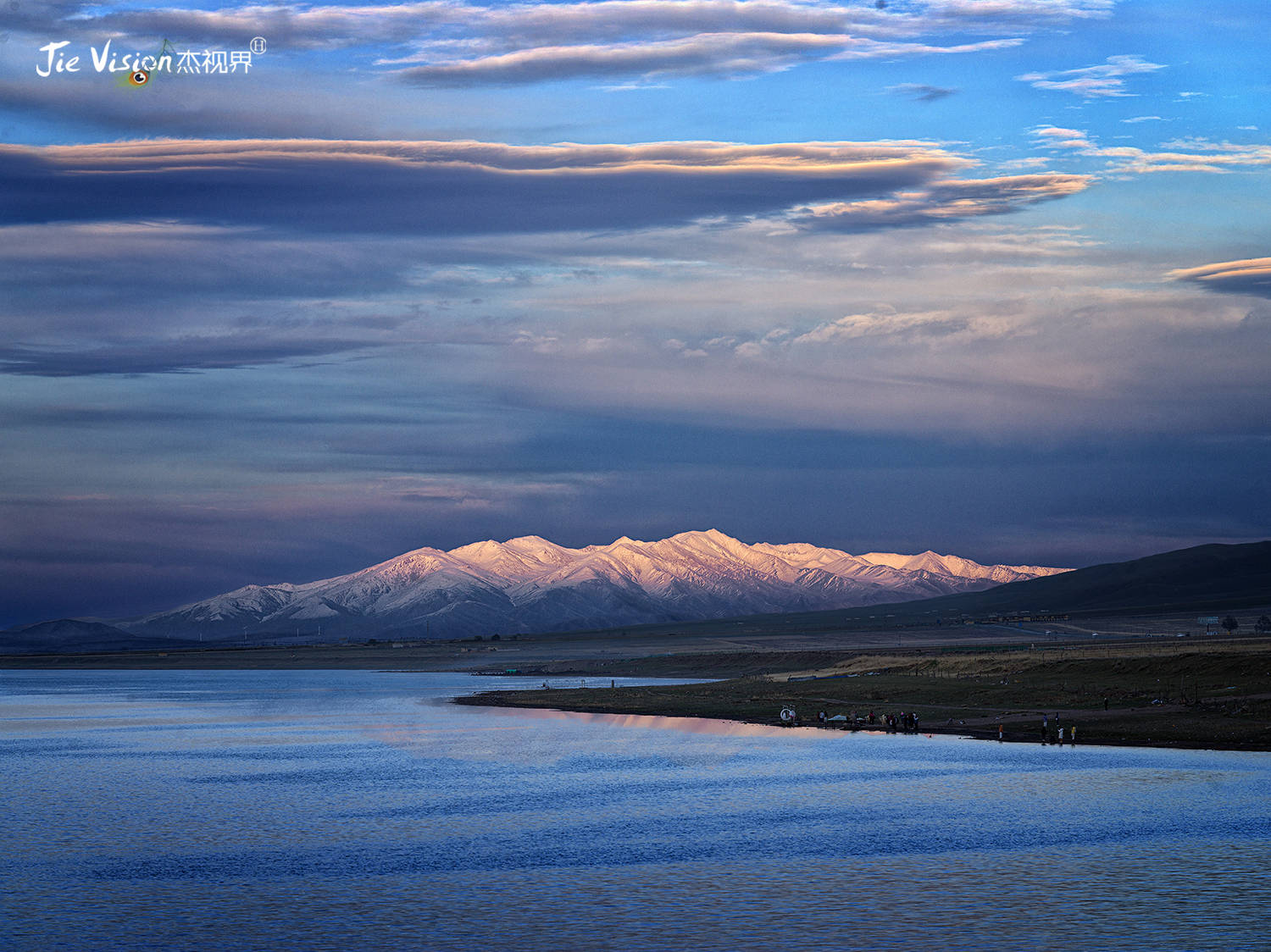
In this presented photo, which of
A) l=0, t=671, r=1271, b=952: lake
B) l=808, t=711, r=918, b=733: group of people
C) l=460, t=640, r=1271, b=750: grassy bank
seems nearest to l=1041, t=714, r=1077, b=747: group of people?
l=460, t=640, r=1271, b=750: grassy bank

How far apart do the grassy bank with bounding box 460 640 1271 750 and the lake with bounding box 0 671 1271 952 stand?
645 cm

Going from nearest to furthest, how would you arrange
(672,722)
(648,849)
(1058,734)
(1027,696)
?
(648,849) < (1058,734) < (1027,696) < (672,722)

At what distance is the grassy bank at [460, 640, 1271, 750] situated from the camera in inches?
3130

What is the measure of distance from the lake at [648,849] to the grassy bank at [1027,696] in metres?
6.45

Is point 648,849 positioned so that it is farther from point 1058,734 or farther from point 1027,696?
point 1027,696

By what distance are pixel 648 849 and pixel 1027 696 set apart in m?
64.0

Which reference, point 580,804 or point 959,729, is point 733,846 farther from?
point 959,729

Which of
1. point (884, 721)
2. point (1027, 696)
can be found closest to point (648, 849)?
point (884, 721)

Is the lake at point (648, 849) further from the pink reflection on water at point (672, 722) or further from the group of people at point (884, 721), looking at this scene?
the pink reflection on water at point (672, 722)

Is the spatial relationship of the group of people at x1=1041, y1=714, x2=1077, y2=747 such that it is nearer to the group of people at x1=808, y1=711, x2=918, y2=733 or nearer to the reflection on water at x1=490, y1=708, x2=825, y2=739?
the group of people at x1=808, y1=711, x2=918, y2=733

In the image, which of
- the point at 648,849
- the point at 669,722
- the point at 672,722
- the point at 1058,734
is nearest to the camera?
the point at 648,849

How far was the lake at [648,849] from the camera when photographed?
113 ft

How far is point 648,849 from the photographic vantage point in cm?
4638

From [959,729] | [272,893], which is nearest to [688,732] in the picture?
[959,729]
